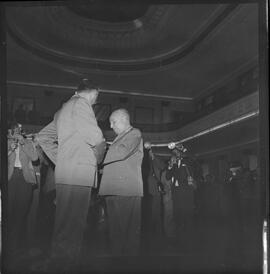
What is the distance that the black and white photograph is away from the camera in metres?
3.08

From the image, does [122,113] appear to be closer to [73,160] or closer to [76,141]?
[76,141]

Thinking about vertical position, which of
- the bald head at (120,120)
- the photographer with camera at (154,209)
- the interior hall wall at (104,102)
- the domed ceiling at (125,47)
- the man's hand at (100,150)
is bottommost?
the photographer with camera at (154,209)

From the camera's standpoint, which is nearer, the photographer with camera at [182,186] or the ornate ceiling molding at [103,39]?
the photographer with camera at [182,186]

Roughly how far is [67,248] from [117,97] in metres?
1.34

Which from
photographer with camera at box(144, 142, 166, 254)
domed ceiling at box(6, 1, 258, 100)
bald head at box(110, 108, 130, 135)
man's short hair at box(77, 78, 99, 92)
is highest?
domed ceiling at box(6, 1, 258, 100)

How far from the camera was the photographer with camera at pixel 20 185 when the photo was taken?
10.3 feet

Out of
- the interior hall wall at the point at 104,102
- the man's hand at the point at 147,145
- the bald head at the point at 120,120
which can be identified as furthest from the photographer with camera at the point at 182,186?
the bald head at the point at 120,120

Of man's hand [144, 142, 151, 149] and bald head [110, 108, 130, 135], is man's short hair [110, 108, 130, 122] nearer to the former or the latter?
bald head [110, 108, 130, 135]

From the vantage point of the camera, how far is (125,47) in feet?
10.6

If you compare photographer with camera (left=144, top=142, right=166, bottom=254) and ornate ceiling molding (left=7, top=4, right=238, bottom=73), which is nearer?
photographer with camera (left=144, top=142, right=166, bottom=254)

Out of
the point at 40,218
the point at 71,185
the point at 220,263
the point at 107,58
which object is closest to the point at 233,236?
the point at 220,263

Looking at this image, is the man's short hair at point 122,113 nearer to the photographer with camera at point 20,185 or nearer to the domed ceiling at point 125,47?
the domed ceiling at point 125,47

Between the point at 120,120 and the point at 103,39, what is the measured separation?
2.42ft

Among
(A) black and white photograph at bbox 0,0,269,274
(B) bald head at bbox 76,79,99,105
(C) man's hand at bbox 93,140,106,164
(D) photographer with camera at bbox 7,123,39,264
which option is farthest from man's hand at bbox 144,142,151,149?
(D) photographer with camera at bbox 7,123,39,264
